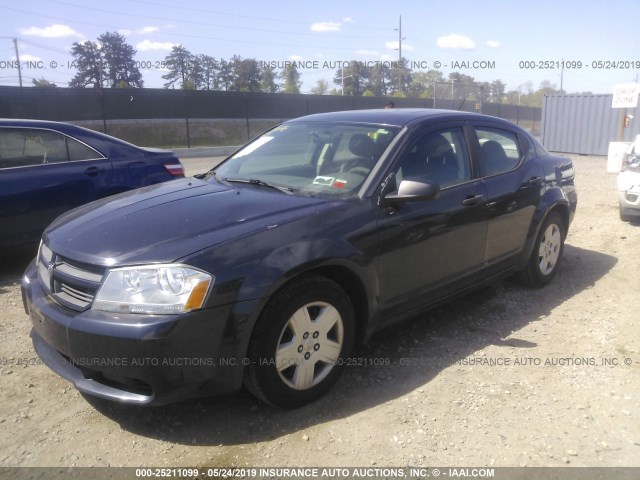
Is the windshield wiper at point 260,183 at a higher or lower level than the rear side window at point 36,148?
lower

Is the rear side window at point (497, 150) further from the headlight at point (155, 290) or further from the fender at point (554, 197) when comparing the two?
the headlight at point (155, 290)

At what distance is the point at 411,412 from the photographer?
9.87 feet

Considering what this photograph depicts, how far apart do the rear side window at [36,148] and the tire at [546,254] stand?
446 centimetres

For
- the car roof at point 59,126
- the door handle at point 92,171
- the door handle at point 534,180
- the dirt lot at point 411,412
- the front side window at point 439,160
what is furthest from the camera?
the door handle at point 92,171

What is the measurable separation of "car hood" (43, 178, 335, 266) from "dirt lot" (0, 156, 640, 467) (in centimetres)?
94

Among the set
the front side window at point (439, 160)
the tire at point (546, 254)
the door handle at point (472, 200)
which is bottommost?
the tire at point (546, 254)

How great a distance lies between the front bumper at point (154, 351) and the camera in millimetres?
2459

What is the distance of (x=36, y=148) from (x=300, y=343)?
154 inches

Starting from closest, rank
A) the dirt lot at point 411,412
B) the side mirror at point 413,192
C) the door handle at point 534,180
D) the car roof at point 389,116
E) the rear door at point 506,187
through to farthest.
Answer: the dirt lot at point 411,412, the side mirror at point 413,192, the car roof at point 389,116, the rear door at point 506,187, the door handle at point 534,180

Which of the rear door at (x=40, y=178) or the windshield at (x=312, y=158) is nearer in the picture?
the windshield at (x=312, y=158)

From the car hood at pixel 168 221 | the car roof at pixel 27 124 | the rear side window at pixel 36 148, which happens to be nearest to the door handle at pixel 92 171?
the rear side window at pixel 36 148

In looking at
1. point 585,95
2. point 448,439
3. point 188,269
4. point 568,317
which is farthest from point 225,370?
point 585,95

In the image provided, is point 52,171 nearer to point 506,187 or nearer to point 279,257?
point 279,257

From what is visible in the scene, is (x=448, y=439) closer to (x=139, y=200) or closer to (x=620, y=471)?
(x=620, y=471)
